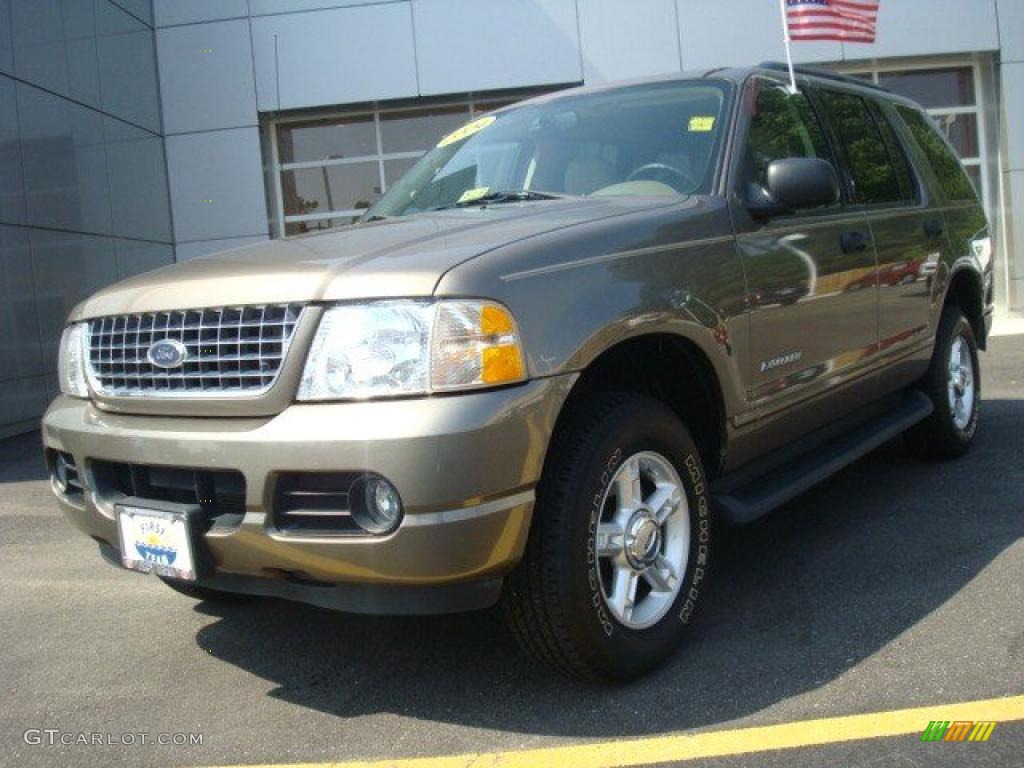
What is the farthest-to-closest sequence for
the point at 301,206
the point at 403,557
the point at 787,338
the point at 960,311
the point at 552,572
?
the point at 301,206, the point at 960,311, the point at 787,338, the point at 552,572, the point at 403,557

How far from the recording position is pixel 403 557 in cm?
243

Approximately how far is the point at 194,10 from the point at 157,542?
12.8m

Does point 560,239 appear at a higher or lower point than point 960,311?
higher

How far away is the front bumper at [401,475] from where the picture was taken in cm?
239

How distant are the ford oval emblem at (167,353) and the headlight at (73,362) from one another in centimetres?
Result: 44

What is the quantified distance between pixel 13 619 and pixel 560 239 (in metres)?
2.77

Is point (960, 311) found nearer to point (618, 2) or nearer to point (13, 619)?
point (13, 619)

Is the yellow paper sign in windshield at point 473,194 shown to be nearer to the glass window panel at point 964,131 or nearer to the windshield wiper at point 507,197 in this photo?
the windshield wiper at point 507,197

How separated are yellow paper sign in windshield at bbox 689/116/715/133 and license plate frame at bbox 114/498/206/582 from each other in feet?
7.26

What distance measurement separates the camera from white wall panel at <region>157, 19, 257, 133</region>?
542 inches

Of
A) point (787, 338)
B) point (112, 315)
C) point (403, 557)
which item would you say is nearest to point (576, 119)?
point (787, 338)

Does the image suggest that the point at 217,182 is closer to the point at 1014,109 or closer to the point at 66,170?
the point at 66,170

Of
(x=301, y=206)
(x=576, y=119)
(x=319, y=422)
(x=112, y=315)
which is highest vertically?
(x=301, y=206)

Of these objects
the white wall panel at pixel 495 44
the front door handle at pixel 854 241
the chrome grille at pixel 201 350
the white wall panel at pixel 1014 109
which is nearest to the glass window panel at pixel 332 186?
the white wall panel at pixel 495 44
